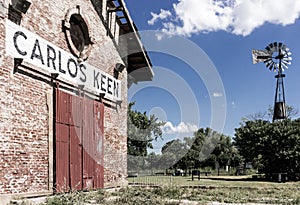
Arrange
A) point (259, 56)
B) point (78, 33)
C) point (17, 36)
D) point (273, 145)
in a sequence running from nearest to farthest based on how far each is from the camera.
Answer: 1. point (17, 36)
2. point (78, 33)
3. point (273, 145)
4. point (259, 56)

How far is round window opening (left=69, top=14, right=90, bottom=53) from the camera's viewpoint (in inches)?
453

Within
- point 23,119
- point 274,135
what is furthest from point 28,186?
point 274,135

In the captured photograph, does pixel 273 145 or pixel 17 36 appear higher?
pixel 17 36

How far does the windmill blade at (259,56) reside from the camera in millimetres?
33656

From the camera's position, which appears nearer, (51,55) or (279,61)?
(51,55)

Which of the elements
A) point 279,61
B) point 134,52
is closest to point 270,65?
point 279,61

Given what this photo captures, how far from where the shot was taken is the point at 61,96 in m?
9.85

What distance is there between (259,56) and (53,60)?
93.9 feet

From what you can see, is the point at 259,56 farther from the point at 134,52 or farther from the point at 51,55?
the point at 51,55

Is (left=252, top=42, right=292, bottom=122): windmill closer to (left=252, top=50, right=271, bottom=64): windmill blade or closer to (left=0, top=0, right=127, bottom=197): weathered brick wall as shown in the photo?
(left=252, top=50, right=271, bottom=64): windmill blade

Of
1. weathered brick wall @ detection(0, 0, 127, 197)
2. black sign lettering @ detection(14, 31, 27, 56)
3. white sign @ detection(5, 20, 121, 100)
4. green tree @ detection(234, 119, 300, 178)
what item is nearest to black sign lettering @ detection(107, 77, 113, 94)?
white sign @ detection(5, 20, 121, 100)

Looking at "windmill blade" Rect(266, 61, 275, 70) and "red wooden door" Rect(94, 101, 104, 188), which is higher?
"windmill blade" Rect(266, 61, 275, 70)

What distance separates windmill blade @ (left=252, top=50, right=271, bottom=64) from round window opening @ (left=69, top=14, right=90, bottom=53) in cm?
2571

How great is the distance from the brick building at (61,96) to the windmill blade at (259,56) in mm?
22199
